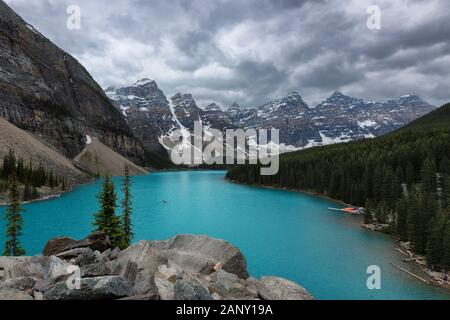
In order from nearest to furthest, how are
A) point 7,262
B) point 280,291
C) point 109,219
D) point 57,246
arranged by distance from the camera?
1. point 280,291
2. point 7,262
3. point 57,246
4. point 109,219

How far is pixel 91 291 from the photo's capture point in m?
12.1

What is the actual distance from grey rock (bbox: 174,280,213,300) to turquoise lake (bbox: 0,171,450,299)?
2638 centimetres

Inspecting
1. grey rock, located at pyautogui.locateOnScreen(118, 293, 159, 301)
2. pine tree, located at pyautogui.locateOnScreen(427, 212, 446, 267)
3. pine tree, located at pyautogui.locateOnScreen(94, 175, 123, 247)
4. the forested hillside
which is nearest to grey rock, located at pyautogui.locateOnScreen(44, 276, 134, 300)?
grey rock, located at pyautogui.locateOnScreen(118, 293, 159, 301)

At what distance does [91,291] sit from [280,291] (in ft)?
26.7

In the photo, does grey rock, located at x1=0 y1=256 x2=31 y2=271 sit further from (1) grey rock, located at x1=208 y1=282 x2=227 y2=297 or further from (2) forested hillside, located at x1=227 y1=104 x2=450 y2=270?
(2) forested hillside, located at x1=227 y1=104 x2=450 y2=270

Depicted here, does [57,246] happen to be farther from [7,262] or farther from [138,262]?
[138,262]

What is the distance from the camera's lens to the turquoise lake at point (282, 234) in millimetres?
37594

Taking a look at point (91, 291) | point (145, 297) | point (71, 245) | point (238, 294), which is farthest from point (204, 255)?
point (71, 245)

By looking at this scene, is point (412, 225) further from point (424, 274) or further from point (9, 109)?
point (9, 109)

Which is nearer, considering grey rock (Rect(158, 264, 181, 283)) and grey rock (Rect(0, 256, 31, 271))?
grey rock (Rect(158, 264, 181, 283))

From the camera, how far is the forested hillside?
48431 millimetres

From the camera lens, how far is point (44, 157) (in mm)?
149250
